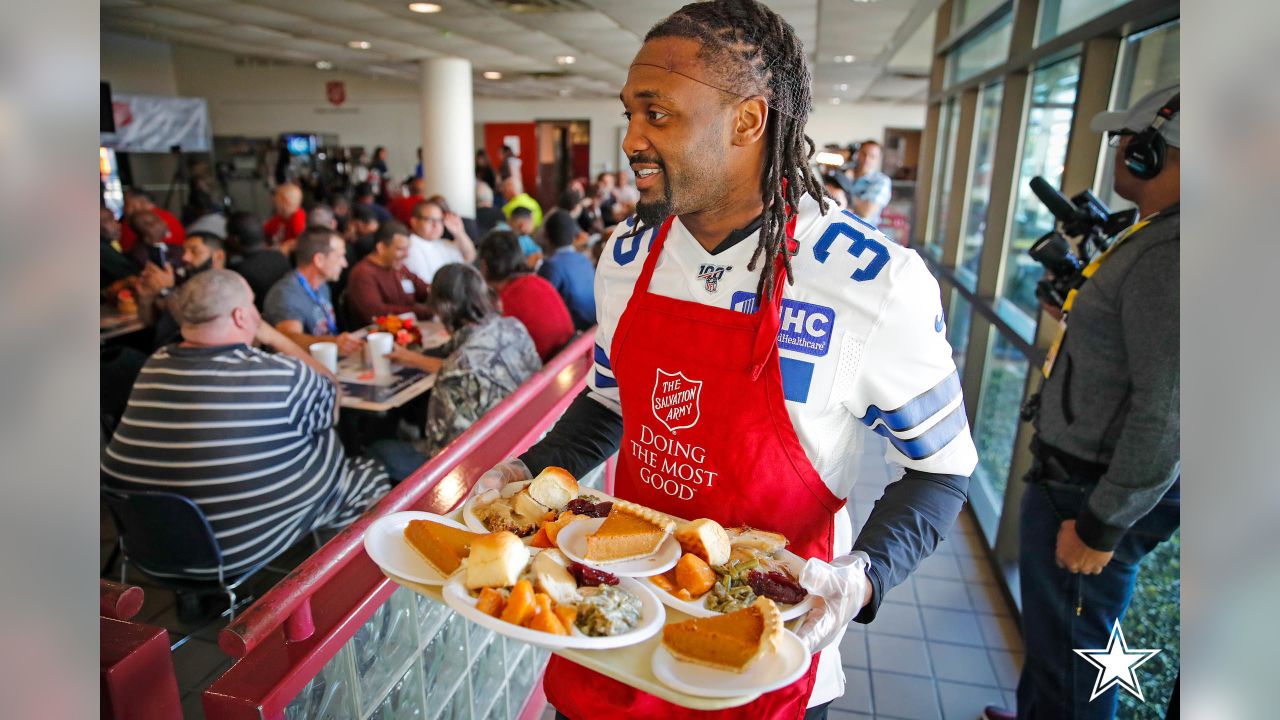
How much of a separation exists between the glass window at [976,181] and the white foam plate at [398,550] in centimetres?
541

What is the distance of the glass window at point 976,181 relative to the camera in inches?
233

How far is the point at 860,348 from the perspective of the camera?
4.09 ft

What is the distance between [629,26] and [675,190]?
20.7 feet

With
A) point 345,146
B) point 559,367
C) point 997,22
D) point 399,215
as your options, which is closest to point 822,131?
point 345,146

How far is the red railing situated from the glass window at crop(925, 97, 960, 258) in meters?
6.55

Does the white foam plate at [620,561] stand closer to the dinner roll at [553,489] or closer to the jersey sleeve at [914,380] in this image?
the dinner roll at [553,489]

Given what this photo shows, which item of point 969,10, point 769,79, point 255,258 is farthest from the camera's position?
point 969,10

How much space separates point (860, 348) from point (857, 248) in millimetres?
175

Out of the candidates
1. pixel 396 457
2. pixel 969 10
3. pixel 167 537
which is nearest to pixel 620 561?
pixel 167 537

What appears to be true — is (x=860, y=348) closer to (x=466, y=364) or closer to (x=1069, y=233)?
(x=1069, y=233)

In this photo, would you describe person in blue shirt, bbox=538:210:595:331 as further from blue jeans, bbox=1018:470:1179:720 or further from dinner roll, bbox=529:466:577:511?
dinner roll, bbox=529:466:577:511

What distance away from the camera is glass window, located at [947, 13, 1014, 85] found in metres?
5.15
